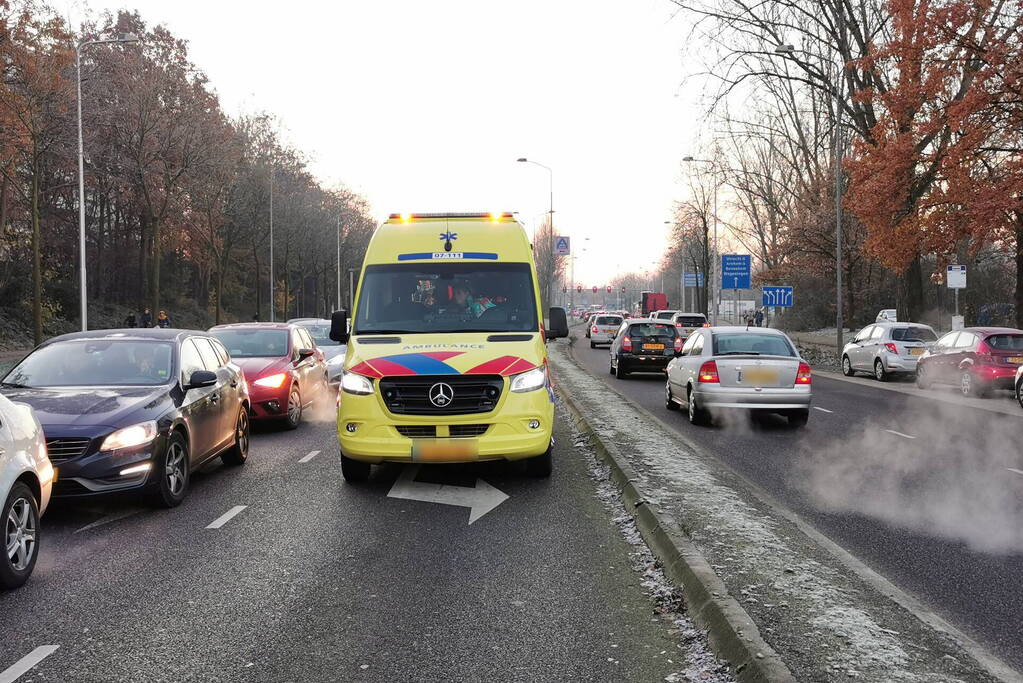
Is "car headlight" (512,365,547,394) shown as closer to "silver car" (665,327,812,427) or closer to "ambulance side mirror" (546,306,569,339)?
"ambulance side mirror" (546,306,569,339)

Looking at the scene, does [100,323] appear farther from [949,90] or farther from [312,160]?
[949,90]

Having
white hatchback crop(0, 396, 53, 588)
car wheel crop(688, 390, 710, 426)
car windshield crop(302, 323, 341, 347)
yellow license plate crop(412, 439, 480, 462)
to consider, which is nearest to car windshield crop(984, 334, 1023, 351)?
car wheel crop(688, 390, 710, 426)

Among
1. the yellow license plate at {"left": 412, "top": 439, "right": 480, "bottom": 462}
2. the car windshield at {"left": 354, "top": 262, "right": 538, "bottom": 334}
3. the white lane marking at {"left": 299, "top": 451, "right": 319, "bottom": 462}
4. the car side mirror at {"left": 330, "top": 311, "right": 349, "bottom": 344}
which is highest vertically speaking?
the car windshield at {"left": 354, "top": 262, "right": 538, "bottom": 334}

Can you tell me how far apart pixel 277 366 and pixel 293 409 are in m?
0.70

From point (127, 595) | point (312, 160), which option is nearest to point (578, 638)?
point (127, 595)

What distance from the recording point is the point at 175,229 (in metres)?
49.1

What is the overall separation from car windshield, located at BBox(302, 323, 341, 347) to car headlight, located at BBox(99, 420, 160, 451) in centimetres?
1178

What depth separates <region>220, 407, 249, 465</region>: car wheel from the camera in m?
9.73

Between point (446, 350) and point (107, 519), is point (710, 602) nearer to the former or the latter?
point (446, 350)

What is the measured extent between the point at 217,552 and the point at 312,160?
58064 millimetres

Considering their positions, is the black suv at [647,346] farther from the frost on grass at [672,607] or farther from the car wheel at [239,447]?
the frost on grass at [672,607]

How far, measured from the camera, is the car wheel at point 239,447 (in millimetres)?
9730

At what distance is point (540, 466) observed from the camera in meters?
8.68

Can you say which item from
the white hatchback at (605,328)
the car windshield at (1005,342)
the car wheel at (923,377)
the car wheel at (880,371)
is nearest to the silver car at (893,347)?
the car wheel at (880,371)
